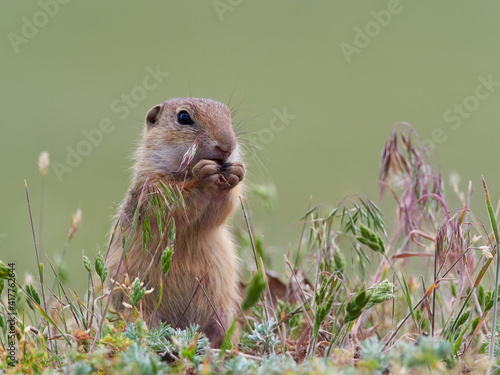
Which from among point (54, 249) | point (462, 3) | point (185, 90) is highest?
point (462, 3)

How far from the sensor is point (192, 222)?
12.2ft

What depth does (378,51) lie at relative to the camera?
12961 mm

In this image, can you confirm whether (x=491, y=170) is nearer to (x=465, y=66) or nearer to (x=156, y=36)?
(x=465, y=66)

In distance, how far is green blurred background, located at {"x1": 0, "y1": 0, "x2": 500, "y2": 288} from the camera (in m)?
9.20

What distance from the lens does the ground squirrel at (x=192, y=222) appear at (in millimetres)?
3582

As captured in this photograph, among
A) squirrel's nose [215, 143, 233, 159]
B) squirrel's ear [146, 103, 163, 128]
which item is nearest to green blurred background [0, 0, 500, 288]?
squirrel's ear [146, 103, 163, 128]

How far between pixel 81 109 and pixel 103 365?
9.17m

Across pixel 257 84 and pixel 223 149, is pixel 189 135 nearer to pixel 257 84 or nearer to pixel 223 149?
pixel 223 149

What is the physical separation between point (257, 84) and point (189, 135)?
8050mm

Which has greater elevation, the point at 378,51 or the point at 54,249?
the point at 378,51

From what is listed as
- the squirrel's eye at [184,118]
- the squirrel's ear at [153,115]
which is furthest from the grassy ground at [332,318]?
the squirrel's ear at [153,115]

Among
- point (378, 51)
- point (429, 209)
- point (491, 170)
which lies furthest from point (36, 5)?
point (429, 209)

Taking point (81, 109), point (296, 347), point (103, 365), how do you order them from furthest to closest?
point (81, 109) < point (296, 347) < point (103, 365)

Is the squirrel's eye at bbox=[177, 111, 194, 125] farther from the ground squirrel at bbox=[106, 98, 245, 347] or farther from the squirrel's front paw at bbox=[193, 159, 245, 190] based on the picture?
the squirrel's front paw at bbox=[193, 159, 245, 190]
